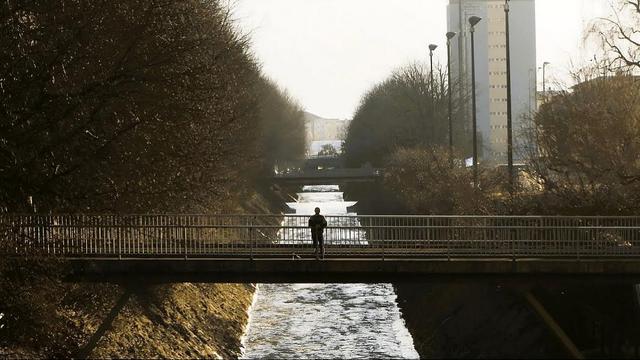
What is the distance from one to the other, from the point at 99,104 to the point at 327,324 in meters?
16.7

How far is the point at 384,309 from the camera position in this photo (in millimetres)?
40656

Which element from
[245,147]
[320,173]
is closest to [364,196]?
[320,173]

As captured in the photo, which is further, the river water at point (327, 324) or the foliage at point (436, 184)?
the foliage at point (436, 184)

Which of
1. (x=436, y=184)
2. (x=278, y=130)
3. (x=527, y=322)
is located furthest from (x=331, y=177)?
(x=527, y=322)

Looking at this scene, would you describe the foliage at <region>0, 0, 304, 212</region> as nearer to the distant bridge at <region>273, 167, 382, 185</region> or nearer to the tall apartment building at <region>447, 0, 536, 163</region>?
the distant bridge at <region>273, 167, 382, 185</region>

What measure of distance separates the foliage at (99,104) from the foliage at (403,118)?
44979 mm

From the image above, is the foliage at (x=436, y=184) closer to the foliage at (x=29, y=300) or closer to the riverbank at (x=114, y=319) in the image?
the riverbank at (x=114, y=319)

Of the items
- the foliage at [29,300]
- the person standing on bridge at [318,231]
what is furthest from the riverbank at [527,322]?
the foliage at [29,300]

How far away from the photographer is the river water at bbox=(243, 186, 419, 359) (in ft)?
107

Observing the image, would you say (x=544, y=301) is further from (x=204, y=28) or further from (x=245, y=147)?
(x=245, y=147)

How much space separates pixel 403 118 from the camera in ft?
309

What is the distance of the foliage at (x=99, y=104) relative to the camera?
2347 cm

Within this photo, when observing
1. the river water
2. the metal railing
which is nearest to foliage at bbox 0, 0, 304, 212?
the metal railing

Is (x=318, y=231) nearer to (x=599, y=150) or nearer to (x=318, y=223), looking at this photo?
(x=318, y=223)
